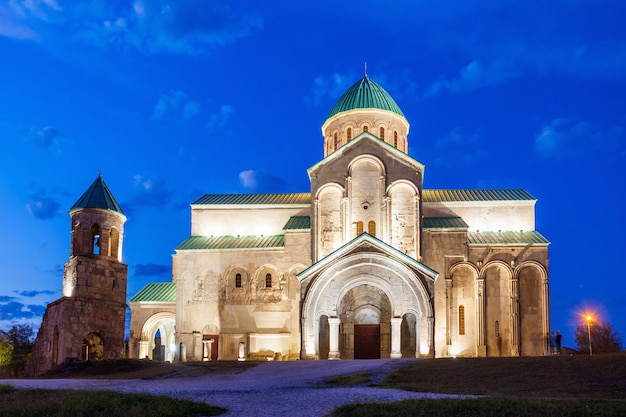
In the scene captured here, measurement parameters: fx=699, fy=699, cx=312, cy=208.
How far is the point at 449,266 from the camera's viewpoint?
39250mm

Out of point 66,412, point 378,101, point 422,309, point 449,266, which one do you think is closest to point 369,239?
point 422,309

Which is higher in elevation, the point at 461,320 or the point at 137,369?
the point at 461,320

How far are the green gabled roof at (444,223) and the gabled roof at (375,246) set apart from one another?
18.8ft

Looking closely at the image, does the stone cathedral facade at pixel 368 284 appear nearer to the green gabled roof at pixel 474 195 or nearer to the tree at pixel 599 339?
the green gabled roof at pixel 474 195

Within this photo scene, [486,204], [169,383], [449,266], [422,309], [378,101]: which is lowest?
[169,383]

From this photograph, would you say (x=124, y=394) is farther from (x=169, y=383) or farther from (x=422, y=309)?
(x=422, y=309)

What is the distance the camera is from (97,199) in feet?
130

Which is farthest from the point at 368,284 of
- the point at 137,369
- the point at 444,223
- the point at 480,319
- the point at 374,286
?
the point at 137,369

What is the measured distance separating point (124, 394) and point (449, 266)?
24.3 meters

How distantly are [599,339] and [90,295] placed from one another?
119 feet

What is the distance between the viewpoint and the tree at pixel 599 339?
49825mm

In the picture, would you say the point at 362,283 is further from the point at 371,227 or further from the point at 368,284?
the point at 371,227

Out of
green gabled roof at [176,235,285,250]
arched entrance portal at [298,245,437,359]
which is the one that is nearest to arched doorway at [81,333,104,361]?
green gabled roof at [176,235,285,250]

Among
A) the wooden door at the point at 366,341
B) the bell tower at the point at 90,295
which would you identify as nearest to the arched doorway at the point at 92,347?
the bell tower at the point at 90,295
